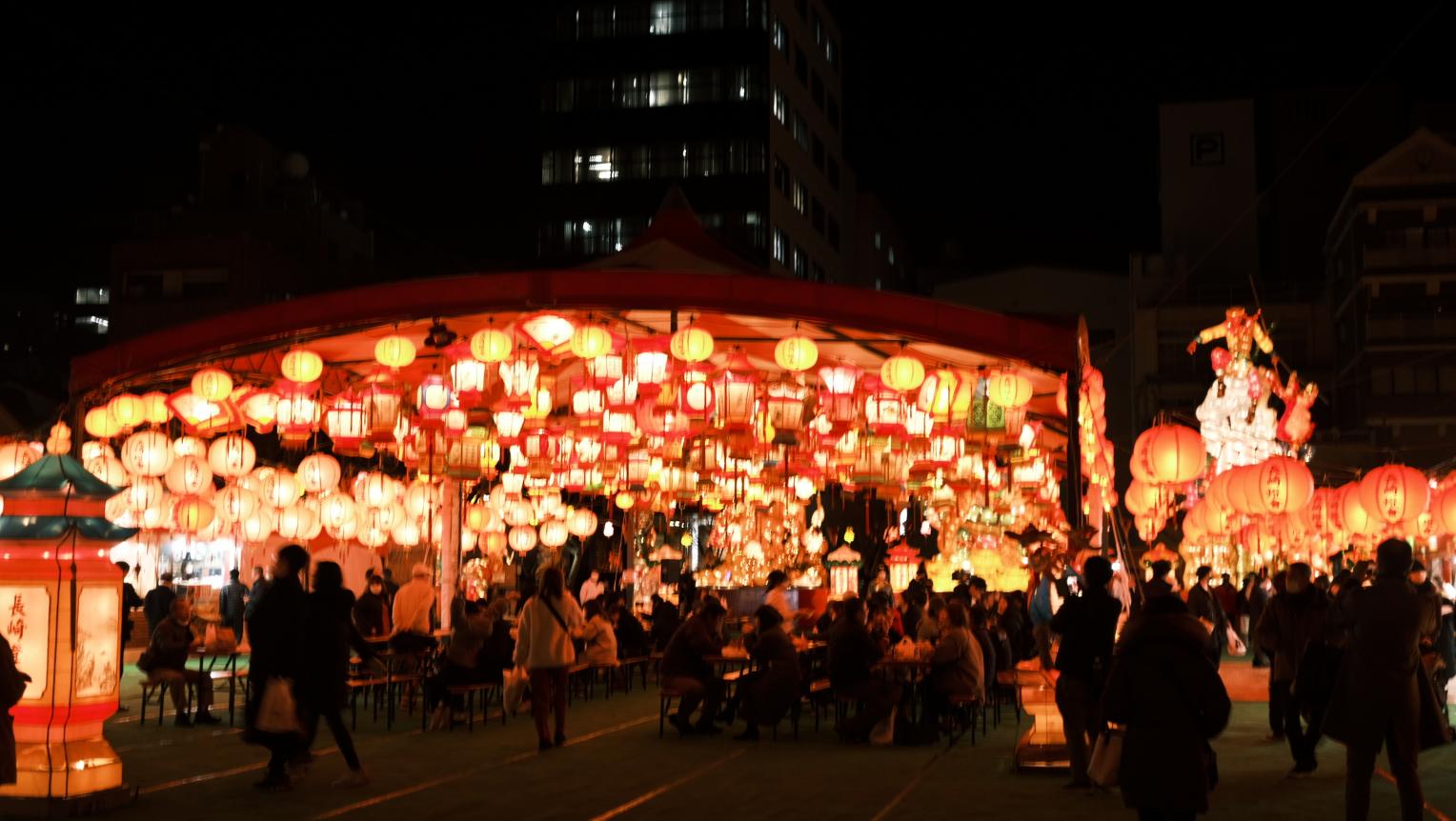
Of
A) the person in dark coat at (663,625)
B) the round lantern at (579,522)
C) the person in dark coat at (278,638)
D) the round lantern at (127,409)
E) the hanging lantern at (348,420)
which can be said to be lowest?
the person in dark coat at (663,625)

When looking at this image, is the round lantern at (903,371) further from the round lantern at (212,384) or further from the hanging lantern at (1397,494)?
the round lantern at (212,384)

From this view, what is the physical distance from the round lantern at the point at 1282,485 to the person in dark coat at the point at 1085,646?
6.66 metres

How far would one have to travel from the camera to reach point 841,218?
56.0 metres

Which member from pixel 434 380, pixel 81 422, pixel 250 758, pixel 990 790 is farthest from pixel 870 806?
pixel 81 422

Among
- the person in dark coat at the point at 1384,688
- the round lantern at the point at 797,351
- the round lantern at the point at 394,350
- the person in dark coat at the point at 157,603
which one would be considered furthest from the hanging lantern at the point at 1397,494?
the person in dark coat at the point at 157,603

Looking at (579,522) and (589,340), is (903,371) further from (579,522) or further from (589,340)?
(579,522)

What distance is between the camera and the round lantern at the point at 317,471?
16.6 m

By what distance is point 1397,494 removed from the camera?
1480cm

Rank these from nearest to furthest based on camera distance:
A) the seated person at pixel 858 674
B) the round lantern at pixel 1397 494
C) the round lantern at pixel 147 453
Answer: the seated person at pixel 858 674 < the round lantern at pixel 1397 494 < the round lantern at pixel 147 453

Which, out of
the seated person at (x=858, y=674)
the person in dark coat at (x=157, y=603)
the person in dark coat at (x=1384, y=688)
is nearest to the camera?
the person in dark coat at (x=1384, y=688)

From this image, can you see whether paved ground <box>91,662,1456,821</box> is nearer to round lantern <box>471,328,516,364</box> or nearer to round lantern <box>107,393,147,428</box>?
round lantern <box>471,328,516,364</box>

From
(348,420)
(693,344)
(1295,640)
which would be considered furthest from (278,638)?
(1295,640)

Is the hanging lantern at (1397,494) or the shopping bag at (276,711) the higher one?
the hanging lantern at (1397,494)

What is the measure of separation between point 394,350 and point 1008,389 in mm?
5972
